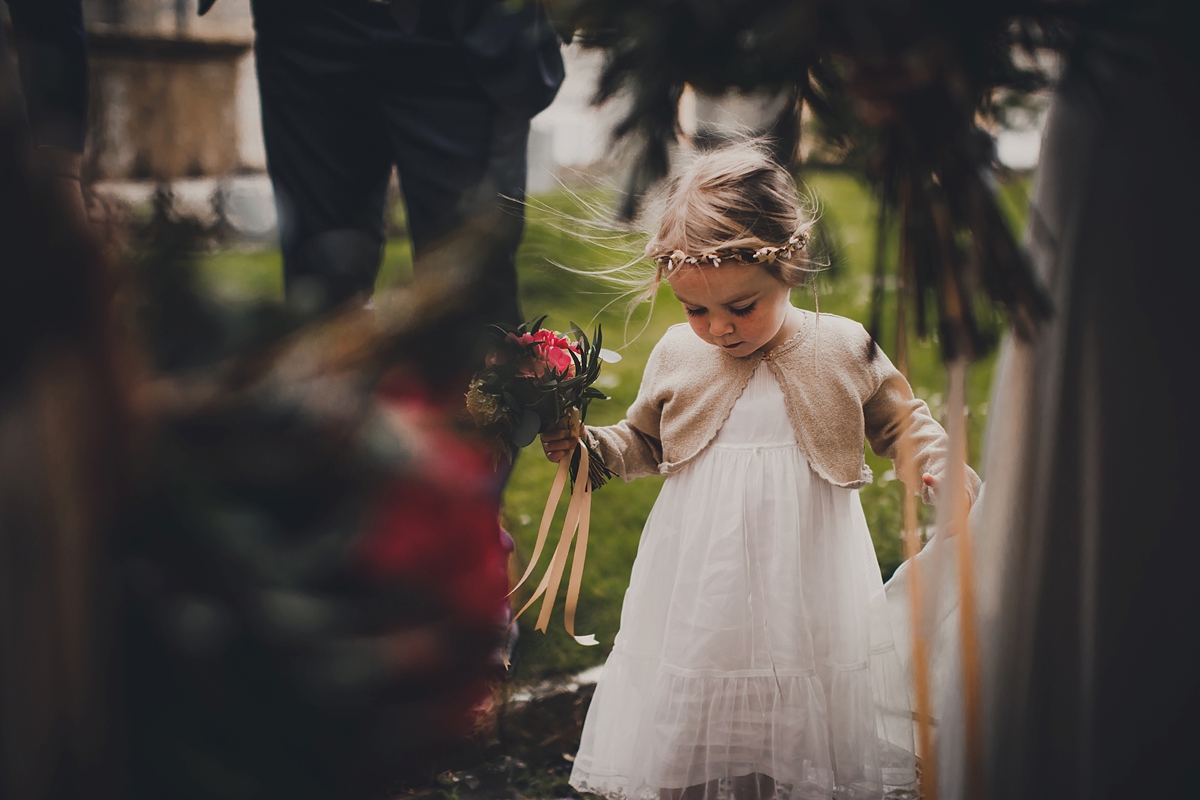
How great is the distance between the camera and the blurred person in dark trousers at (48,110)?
561mm

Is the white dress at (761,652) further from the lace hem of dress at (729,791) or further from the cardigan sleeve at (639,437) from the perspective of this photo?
the cardigan sleeve at (639,437)

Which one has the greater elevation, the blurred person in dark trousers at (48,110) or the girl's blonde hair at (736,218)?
the girl's blonde hair at (736,218)

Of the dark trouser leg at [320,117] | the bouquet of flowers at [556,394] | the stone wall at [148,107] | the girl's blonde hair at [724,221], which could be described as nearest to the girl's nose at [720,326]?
the girl's blonde hair at [724,221]

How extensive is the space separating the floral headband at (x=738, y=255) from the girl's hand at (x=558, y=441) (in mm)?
454

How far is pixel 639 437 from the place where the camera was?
2350 millimetres

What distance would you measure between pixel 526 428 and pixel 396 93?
4.02ft

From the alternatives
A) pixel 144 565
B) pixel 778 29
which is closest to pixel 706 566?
pixel 778 29

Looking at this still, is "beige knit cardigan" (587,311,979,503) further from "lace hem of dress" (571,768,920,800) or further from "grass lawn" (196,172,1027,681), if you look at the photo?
"lace hem of dress" (571,768,920,800)

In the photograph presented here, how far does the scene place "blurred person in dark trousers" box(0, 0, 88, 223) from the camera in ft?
1.84

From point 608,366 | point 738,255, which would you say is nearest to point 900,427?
point 738,255

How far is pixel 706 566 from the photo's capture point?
2111 mm

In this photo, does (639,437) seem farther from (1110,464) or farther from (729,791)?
(1110,464)

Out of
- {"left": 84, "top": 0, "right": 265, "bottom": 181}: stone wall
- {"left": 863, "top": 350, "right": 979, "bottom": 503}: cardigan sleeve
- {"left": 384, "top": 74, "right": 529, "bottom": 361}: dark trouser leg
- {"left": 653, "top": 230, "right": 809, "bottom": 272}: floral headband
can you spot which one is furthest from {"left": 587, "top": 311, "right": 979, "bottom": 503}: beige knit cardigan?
{"left": 84, "top": 0, "right": 265, "bottom": 181}: stone wall

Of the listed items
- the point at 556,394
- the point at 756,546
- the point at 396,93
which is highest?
the point at 396,93
